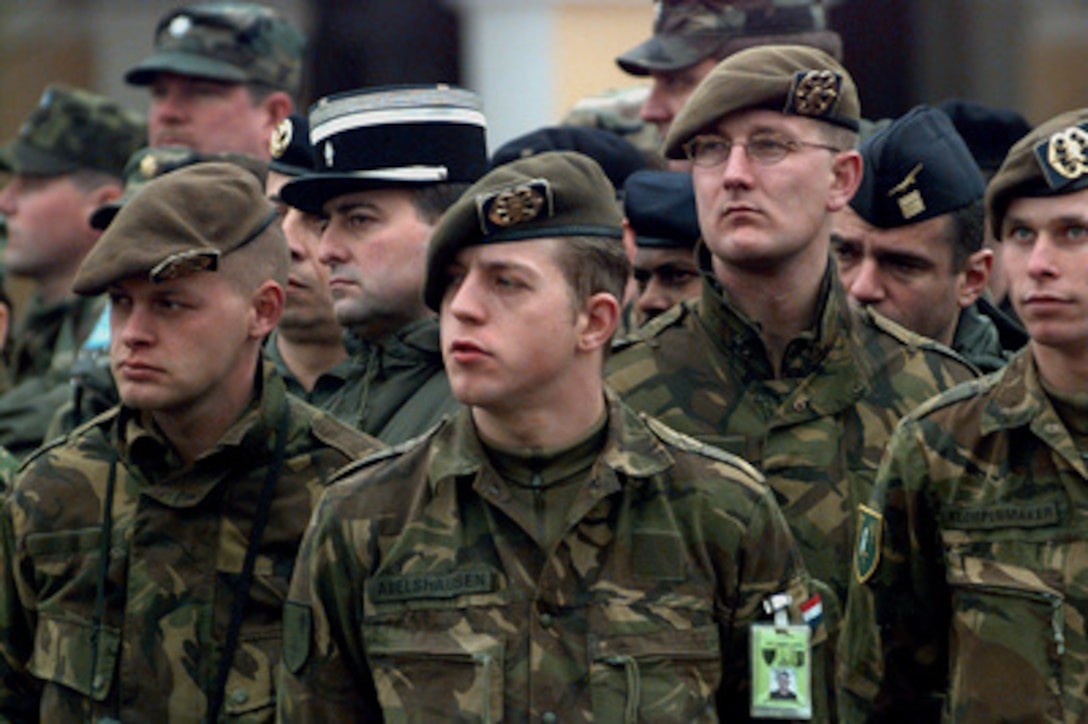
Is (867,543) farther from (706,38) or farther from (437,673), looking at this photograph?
(706,38)

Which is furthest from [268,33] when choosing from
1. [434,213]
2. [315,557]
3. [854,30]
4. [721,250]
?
[854,30]

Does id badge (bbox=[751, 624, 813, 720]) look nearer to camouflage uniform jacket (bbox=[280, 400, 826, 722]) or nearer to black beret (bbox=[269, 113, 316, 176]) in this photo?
camouflage uniform jacket (bbox=[280, 400, 826, 722])

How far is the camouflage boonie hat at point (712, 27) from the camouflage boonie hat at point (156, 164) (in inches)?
54.5

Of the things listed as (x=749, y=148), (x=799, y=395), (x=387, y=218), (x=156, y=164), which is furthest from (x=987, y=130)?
(x=156, y=164)

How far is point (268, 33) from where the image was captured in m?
10.9

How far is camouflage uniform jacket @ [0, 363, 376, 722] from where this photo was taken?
6.55 metres

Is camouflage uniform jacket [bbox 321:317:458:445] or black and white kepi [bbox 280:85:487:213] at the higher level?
black and white kepi [bbox 280:85:487:213]

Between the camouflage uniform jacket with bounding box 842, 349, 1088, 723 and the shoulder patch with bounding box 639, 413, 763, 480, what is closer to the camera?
the shoulder patch with bounding box 639, 413, 763, 480

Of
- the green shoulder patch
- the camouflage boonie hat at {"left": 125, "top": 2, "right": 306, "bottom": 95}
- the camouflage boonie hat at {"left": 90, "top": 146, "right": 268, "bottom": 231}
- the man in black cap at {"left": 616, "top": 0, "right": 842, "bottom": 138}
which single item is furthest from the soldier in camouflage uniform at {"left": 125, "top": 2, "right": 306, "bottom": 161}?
the green shoulder patch

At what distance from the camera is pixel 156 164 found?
373 inches

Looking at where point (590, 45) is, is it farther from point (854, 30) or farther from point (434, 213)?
point (434, 213)

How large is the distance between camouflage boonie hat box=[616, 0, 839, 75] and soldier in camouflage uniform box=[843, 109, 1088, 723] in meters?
2.78

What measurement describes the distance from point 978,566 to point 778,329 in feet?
3.51

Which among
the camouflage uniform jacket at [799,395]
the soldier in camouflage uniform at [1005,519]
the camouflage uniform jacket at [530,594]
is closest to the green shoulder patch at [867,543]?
the soldier in camouflage uniform at [1005,519]
